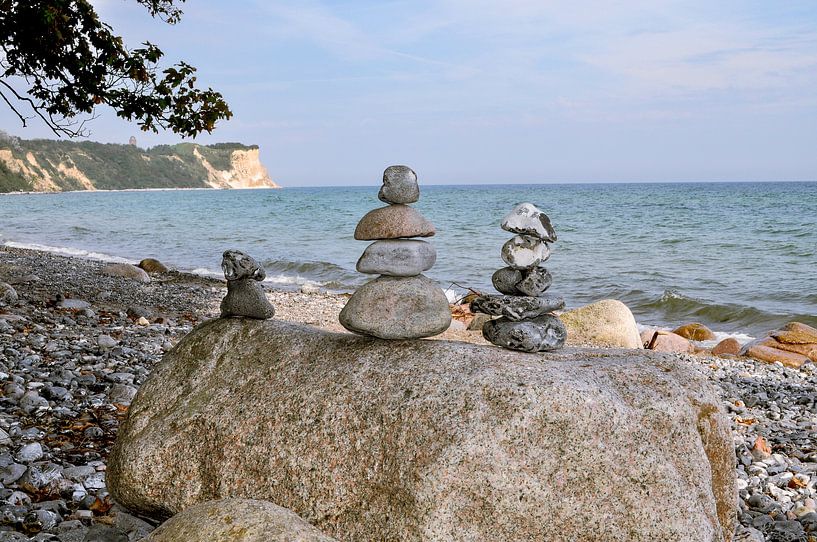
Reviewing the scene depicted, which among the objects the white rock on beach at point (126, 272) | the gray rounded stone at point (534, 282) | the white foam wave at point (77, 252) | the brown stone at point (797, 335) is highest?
the gray rounded stone at point (534, 282)

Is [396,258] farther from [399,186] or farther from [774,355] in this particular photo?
[774,355]

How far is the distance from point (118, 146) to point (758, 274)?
11222 cm

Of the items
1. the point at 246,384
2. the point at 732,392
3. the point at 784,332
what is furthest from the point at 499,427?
the point at 784,332

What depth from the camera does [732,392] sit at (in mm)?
8023

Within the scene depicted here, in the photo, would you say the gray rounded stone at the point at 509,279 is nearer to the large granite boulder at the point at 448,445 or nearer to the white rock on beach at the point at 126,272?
the large granite boulder at the point at 448,445

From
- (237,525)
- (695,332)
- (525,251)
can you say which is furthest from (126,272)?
(237,525)

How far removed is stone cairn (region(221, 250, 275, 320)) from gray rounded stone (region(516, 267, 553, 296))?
150cm

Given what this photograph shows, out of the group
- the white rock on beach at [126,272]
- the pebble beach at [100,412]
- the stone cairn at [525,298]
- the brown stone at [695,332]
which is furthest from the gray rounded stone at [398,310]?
the white rock on beach at [126,272]

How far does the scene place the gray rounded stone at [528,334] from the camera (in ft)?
12.8

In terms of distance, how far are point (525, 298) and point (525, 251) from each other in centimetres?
26

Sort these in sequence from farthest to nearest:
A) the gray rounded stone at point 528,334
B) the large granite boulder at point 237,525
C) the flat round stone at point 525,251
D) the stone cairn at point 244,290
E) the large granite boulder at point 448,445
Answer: the stone cairn at point 244,290
the flat round stone at point 525,251
the gray rounded stone at point 528,334
the large granite boulder at point 448,445
the large granite boulder at point 237,525

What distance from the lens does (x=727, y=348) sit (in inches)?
430

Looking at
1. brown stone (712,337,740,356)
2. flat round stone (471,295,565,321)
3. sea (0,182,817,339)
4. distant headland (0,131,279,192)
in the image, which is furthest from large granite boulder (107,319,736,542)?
distant headland (0,131,279,192)

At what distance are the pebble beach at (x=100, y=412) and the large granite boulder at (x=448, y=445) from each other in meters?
0.45
